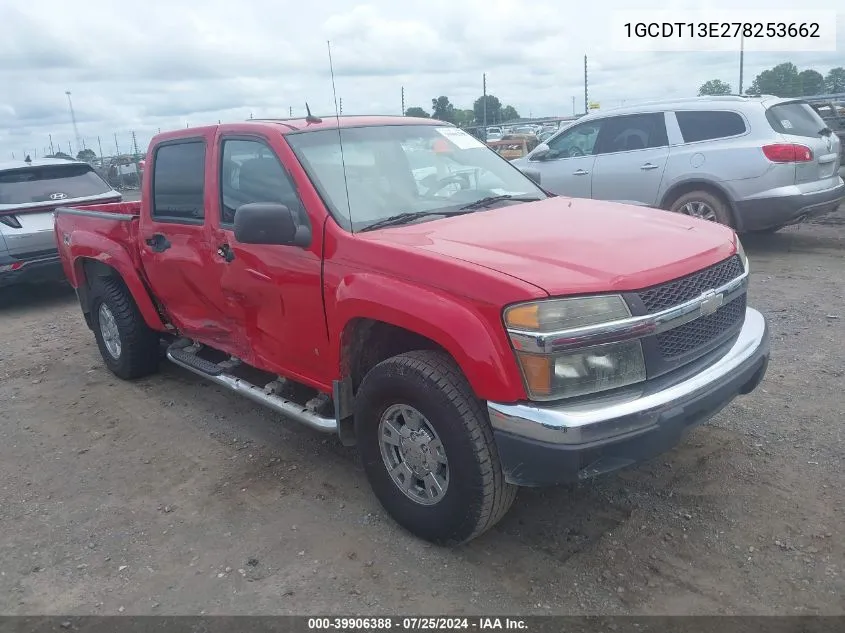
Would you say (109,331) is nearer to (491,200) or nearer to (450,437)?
(491,200)

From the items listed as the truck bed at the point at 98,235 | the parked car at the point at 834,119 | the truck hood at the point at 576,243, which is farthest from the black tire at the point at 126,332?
the parked car at the point at 834,119

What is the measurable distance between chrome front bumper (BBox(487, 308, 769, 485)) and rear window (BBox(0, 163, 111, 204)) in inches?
301

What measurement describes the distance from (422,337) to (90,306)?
3747mm

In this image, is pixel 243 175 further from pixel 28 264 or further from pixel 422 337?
pixel 28 264

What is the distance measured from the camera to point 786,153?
7.60 metres

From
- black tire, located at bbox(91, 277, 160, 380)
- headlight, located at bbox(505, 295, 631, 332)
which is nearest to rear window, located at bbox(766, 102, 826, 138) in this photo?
headlight, located at bbox(505, 295, 631, 332)

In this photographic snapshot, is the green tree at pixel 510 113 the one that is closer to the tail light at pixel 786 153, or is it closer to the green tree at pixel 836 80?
the green tree at pixel 836 80

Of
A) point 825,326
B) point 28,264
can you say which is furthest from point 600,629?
point 28,264

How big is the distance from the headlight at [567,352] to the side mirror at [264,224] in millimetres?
1234

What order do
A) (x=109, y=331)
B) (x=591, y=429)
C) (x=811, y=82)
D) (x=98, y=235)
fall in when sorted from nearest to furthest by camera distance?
1. (x=591, y=429)
2. (x=98, y=235)
3. (x=109, y=331)
4. (x=811, y=82)

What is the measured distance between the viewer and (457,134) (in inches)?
178

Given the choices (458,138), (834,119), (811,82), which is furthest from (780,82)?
(458,138)

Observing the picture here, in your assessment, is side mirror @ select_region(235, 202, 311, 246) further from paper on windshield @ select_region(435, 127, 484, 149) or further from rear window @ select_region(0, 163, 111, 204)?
rear window @ select_region(0, 163, 111, 204)

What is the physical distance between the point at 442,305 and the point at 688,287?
41.4 inches
